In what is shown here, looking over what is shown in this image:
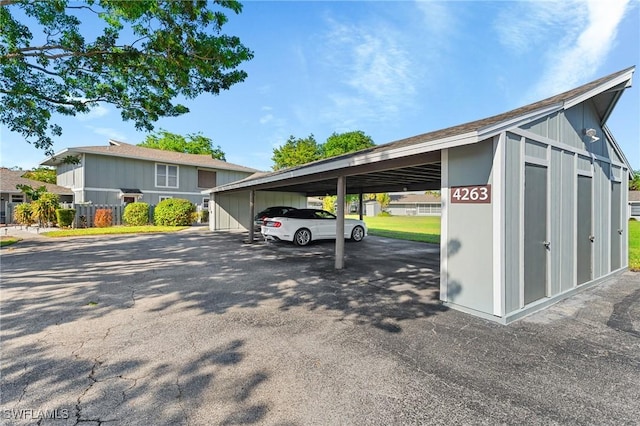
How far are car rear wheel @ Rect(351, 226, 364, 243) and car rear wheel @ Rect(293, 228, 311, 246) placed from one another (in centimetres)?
232

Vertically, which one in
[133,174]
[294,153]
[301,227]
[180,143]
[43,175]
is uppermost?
[180,143]

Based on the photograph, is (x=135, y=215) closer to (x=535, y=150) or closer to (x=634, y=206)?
(x=535, y=150)

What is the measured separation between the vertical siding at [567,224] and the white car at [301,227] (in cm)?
803

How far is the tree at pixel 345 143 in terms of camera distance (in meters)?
39.3

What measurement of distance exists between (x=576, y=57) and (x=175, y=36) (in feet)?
37.4

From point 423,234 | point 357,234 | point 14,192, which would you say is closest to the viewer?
point 357,234

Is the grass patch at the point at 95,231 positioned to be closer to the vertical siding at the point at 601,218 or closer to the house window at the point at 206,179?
the house window at the point at 206,179

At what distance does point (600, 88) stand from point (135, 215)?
827 inches

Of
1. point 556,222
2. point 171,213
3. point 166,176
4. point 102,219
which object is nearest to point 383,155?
point 556,222

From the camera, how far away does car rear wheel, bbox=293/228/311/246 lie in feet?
37.1

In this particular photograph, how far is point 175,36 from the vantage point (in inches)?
267

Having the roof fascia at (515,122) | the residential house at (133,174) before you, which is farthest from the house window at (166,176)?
the roof fascia at (515,122)

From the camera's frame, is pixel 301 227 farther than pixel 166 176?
No

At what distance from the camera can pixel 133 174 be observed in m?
20.8
